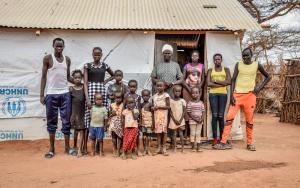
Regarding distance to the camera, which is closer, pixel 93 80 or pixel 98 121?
pixel 98 121

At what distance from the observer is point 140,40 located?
25.4 feet

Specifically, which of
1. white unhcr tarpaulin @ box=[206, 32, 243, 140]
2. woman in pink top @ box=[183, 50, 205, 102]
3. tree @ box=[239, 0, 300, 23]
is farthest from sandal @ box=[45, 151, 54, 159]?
tree @ box=[239, 0, 300, 23]

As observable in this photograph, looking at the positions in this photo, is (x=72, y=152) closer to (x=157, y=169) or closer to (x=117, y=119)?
(x=117, y=119)

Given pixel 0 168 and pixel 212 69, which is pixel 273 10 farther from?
pixel 0 168

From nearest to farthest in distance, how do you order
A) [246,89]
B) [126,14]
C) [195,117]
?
[195,117], [246,89], [126,14]

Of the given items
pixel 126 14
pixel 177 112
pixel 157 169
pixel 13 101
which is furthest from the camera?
pixel 126 14

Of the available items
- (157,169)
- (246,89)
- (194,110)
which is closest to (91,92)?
(194,110)

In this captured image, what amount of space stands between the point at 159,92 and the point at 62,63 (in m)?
1.54

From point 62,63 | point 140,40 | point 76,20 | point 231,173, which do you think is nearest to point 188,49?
point 140,40

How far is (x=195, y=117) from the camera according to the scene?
669 centimetres

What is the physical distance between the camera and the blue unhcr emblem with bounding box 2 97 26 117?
7.62 metres

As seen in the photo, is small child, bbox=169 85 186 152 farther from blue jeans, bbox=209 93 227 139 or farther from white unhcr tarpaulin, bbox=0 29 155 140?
white unhcr tarpaulin, bbox=0 29 155 140

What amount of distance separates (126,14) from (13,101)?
267 cm

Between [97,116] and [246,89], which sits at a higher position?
[246,89]
